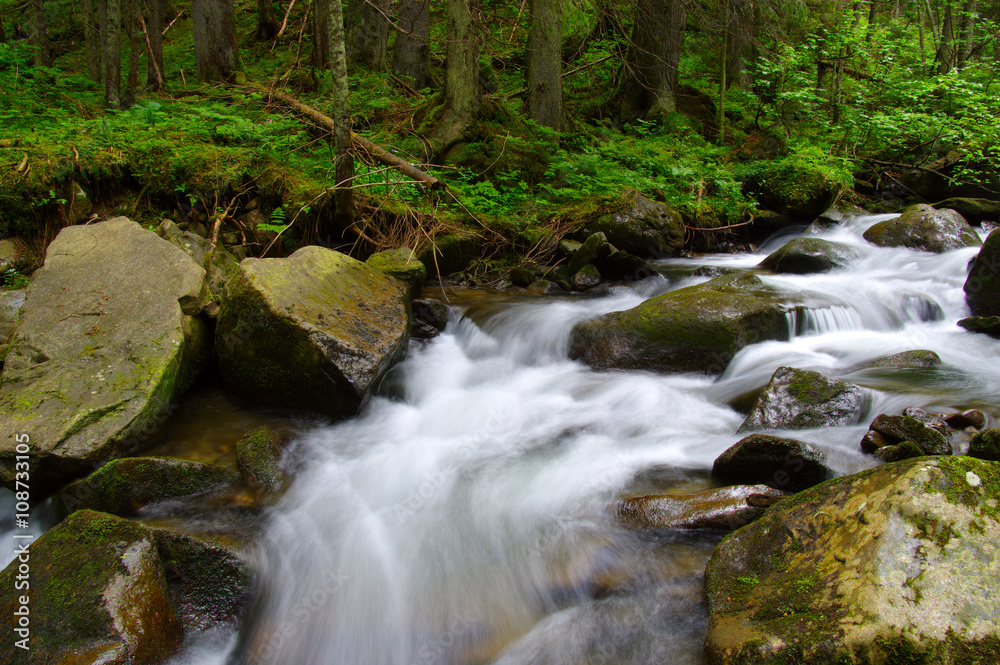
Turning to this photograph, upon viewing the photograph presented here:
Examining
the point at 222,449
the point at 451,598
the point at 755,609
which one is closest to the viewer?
the point at 755,609

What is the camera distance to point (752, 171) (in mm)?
10094

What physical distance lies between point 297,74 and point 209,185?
583 cm

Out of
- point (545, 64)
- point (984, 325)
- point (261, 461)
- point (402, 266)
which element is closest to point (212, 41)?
point (545, 64)

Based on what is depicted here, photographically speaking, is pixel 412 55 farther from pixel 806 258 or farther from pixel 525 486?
pixel 525 486

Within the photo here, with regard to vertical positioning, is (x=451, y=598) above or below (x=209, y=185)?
below

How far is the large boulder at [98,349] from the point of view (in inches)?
136

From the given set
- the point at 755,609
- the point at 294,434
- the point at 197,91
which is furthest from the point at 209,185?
the point at 755,609

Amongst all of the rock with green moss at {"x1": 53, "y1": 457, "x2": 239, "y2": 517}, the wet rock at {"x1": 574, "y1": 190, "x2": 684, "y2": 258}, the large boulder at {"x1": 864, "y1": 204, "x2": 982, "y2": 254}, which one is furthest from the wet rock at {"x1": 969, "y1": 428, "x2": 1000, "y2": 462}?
the large boulder at {"x1": 864, "y1": 204, "x2": 982, "y2": 254}

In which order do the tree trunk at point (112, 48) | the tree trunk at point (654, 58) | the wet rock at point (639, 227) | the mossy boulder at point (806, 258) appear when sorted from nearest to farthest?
the mossy boulder at point (806, 258)
the tree trunk at point (112, 48)
the wet rock at point (639, 227)
the tree trunk at point (654, 58)

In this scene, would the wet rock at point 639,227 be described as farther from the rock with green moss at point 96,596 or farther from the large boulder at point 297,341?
the rock with green moss at point 96,596

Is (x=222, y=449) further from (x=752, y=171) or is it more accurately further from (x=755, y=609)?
(x=752, y=171)

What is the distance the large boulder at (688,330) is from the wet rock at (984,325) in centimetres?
166

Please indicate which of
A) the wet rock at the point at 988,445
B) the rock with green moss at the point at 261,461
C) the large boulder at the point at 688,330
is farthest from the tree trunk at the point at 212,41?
the wet rock at the point at 988,445

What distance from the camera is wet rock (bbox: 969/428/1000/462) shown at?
9.30ft
